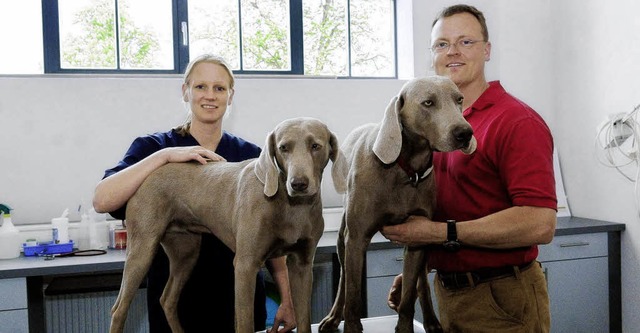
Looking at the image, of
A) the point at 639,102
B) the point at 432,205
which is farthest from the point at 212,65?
the point at 639,102

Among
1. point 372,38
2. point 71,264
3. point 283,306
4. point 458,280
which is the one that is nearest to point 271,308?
point 71,264

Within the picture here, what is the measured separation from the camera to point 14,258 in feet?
10.7

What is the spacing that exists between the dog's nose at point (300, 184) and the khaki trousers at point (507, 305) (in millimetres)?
816

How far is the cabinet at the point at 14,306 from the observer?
293cm

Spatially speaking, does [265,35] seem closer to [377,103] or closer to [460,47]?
[377,103]

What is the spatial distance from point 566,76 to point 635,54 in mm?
689

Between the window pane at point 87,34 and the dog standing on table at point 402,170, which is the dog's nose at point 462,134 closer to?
the dog standing on table at point 402,170

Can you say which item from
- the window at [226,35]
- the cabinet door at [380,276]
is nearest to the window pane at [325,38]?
the window at [226,35]

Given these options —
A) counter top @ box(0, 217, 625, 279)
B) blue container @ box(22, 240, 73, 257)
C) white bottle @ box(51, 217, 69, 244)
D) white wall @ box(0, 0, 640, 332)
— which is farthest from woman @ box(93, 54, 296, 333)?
white wall @ box(0, 0, 640, 332)

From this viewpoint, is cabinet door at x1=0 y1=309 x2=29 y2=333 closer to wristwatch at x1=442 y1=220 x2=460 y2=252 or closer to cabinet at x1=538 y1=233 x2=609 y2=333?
wristwatch at x1=442 y1=220 x2=460 y2=252

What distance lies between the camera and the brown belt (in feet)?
6.56

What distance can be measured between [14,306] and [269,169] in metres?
1.98

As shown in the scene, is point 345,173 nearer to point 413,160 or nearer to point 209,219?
point 413,160

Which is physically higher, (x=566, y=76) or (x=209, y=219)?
(x=566, y=76)
